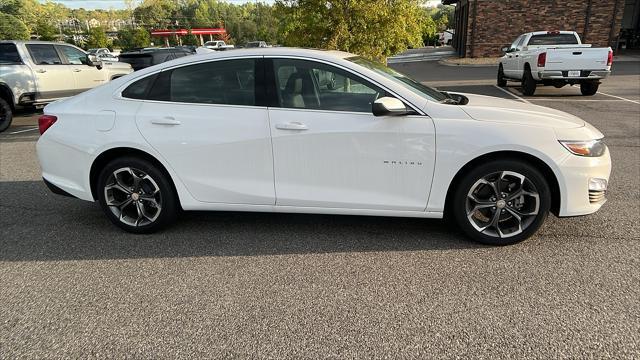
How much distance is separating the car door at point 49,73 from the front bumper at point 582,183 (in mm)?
10738

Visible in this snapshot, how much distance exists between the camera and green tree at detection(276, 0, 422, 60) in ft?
32.4

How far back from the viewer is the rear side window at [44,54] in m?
9.95

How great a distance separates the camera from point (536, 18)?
25547 mm

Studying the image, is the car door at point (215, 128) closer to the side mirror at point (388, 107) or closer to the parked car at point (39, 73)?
the side mirror at point (388, 107)

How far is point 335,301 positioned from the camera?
287 cm

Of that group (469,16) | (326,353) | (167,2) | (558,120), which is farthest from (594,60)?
(167,2)

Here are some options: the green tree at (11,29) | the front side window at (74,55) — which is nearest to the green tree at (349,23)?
the front side window at (74,55)

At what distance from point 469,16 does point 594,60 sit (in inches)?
676

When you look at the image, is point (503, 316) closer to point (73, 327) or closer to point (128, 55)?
point (73, 327)

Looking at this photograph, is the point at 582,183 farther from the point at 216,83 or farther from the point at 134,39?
the point at 134,39

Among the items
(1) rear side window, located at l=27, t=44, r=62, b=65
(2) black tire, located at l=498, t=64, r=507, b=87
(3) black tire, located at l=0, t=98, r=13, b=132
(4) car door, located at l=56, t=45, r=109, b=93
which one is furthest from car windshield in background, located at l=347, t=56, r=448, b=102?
(2) black tire, located at l=498, t=64, r=507, b=87

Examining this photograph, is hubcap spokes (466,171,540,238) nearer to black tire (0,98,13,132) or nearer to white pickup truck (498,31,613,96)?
white pickup truck (498,31,613,96)

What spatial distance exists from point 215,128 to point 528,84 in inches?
454

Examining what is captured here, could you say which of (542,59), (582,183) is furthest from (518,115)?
(542,59)
